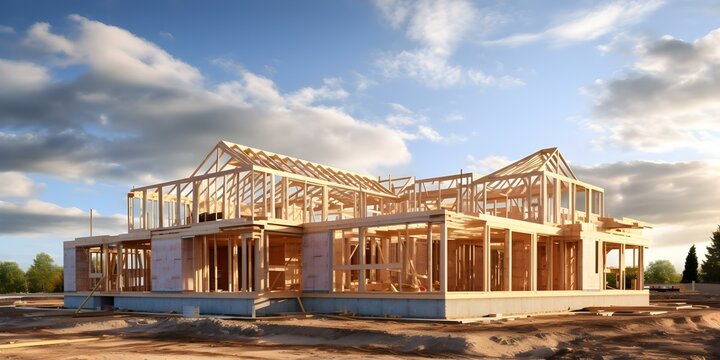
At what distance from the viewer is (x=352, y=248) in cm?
3316

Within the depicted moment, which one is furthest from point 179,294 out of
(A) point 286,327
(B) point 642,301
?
(B) point 642,301

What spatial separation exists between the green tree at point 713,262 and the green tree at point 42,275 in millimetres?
70493

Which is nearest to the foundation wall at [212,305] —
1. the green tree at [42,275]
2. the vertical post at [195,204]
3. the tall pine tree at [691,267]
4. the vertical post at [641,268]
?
the vertical post at [195,204]

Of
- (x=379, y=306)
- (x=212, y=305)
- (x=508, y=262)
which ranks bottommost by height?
(x=212, y=305)

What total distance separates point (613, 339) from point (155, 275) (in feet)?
70.2

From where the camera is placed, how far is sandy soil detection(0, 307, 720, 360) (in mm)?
17078

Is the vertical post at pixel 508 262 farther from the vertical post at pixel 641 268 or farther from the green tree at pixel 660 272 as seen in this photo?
the green tree at pixel 660 272

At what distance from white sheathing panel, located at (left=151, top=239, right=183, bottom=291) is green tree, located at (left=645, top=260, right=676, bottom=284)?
271 feet

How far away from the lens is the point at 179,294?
31.5 m

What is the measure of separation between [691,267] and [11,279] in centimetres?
7814

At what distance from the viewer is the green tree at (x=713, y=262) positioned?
73562 mm

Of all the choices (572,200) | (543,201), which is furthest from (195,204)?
(572,200)

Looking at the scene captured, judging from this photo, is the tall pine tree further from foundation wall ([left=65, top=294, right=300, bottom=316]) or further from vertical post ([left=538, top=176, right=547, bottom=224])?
foundation wall ([left=65, top=294, right=300, bottom=316])

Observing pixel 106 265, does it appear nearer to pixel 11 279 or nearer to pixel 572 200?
pixel 572 200
